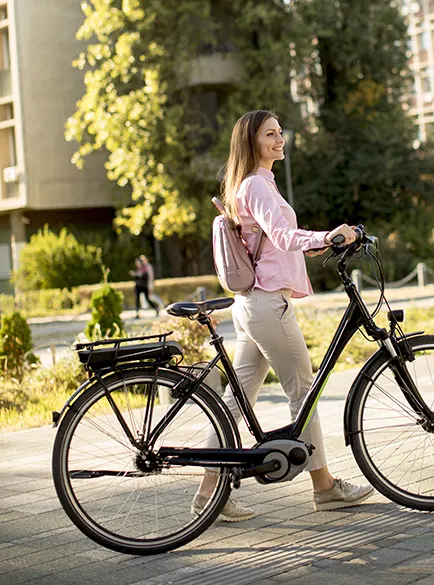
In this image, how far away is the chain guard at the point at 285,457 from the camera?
5270 millimetres

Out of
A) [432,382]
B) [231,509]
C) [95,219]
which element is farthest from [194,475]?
[95,219]

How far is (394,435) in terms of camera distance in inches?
218

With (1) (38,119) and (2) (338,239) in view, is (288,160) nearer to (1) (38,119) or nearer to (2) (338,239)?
(1) (38,119)

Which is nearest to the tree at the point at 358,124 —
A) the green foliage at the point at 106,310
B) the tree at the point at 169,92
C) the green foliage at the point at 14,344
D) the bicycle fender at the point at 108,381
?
the tree at the point at 169,92

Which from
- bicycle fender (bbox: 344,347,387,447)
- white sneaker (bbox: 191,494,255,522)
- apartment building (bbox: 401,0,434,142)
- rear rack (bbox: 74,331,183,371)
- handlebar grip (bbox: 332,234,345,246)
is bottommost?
white sneaker (bbox: 191,494,255,522)

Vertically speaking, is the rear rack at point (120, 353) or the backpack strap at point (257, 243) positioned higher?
the backpack strap at point (257, 243)

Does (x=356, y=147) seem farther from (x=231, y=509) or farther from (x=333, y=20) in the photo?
(x=231, y=509)

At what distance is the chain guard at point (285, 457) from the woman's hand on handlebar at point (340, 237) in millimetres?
933

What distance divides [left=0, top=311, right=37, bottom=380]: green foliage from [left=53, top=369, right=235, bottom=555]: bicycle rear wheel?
8.22m

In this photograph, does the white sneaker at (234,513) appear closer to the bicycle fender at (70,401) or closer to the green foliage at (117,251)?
the bicycle fender at (70,401)

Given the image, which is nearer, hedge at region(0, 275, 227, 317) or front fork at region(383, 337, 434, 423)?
front fork at region(383, 337, 434, 423)

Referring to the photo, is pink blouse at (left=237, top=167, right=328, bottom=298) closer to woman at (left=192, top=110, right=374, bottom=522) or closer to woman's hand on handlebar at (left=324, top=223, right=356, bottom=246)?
woman at (left=192, top=110, right=374, bottom=522)

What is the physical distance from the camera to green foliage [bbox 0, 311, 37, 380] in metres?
13.4

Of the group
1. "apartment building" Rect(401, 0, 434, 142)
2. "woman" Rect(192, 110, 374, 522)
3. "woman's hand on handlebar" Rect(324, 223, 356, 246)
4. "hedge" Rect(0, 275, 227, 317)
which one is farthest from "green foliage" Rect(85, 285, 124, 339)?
"apartment building" Rect(401, 0, 434, 142)
